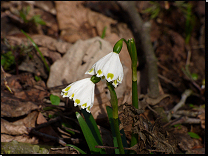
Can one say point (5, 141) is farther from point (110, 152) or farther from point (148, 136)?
point (148, 136)

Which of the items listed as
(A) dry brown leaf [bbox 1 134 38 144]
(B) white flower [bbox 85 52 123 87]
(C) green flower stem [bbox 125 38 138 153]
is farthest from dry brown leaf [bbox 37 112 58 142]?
(B) white flower [bbox 85 52 123 87]

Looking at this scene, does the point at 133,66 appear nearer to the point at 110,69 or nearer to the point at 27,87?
the point at 110,69

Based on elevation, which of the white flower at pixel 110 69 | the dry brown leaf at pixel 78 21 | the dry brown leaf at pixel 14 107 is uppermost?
the dry brown leaf at pixel 78 21

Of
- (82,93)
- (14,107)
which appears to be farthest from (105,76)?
(14,107)

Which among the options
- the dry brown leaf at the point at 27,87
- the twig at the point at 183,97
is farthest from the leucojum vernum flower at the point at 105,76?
the twig at the point at 183,97

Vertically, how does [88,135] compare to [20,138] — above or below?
above

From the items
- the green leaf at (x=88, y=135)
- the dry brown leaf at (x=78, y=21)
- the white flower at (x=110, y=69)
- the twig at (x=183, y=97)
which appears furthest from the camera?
the dry brown leaf at (x=78, y=21)

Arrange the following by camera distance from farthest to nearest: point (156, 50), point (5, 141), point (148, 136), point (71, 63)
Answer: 1. point (156, 50)
2. point (71, 63)
3. point (5, 141)
4. point (148, 136)

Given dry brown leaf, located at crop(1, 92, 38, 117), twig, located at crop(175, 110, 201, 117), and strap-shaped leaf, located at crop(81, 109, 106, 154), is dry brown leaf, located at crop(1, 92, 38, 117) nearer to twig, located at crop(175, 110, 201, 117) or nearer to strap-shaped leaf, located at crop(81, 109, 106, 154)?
strap-shaped leaf, located at crop(81, 109, 106, 154)

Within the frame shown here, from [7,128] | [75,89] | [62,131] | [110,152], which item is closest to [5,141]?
[7,128]

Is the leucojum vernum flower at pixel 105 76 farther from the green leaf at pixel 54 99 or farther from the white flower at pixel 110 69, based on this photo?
the green leaf at pixel 54 99

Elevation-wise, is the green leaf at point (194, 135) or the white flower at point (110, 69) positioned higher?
the white flower at point (110, 69)
